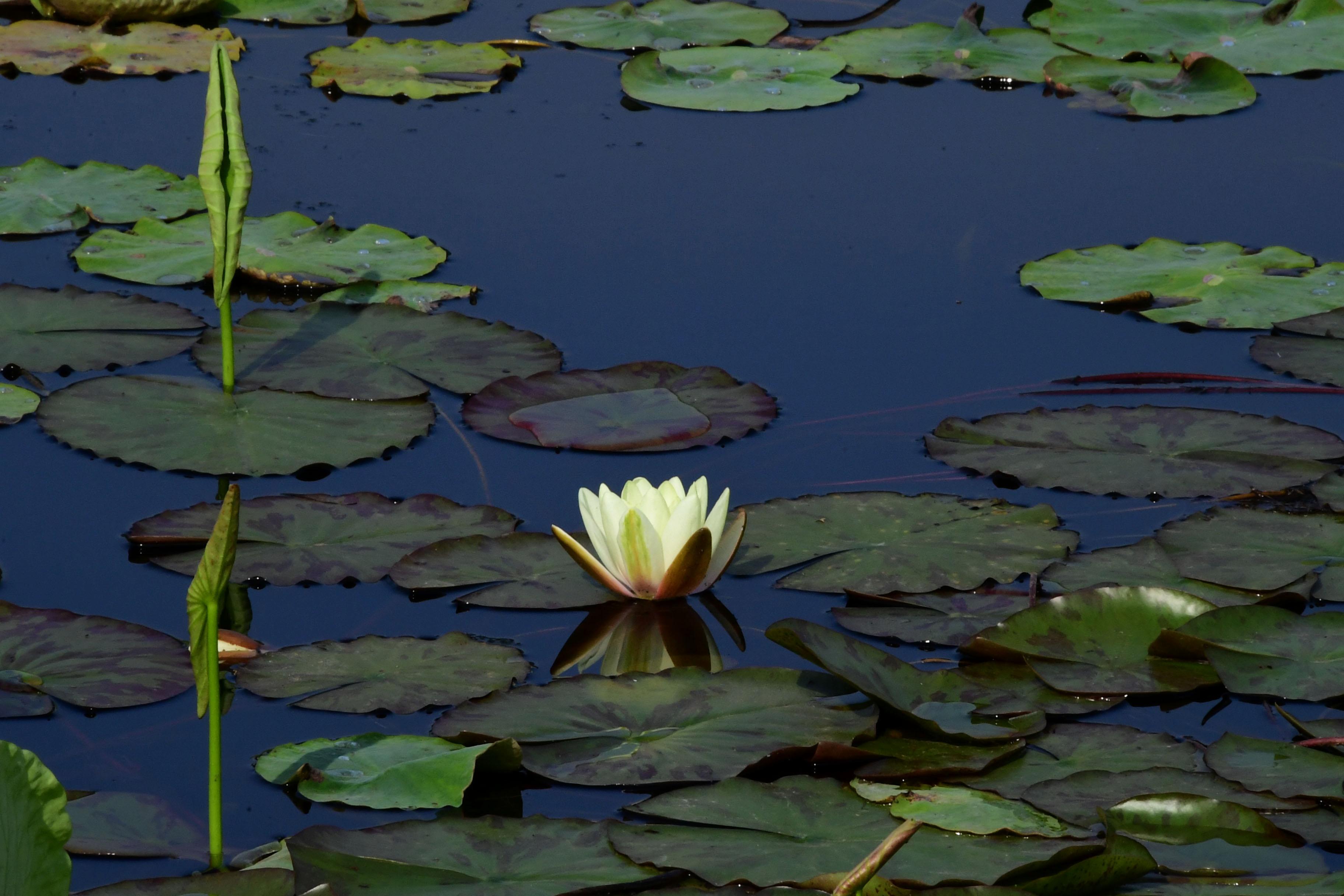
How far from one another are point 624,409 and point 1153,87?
113 inches

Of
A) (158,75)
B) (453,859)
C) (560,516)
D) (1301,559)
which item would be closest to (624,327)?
(560,516)

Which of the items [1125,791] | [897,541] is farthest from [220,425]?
[1125,791]

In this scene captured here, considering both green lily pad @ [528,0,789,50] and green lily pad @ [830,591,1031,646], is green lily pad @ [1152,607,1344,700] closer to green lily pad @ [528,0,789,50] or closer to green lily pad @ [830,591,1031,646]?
green lily pad @ [830,591,1031,646]

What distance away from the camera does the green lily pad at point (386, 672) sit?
7.18 ft

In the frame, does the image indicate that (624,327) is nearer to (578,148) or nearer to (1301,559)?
(578,148)

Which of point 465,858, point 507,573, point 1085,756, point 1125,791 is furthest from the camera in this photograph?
point 507,573

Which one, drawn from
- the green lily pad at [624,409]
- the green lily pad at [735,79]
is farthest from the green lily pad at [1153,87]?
the green lily pad at [624,409]

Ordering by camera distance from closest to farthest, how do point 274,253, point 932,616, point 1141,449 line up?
point 932,616 < point 1141,449 < point 274,253

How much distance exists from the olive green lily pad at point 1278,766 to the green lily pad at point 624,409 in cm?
126

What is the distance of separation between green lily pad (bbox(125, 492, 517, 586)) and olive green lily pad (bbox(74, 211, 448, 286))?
1.08 meters

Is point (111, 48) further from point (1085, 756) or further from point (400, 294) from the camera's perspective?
point (1085, 756)

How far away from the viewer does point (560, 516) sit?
9.22 feet

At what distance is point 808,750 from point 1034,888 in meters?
0.41

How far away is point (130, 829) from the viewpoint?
1902 millimetres
